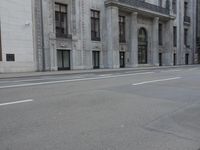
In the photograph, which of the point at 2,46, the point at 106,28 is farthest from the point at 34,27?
the point at 106,28

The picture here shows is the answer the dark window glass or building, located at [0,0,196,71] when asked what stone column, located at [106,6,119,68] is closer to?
building, located at [0,0,196,71]

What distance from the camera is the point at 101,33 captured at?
29656 millimetres

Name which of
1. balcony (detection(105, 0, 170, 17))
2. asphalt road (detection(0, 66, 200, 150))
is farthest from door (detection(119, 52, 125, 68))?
asphalt road (detection(0, 66, 200, 150))

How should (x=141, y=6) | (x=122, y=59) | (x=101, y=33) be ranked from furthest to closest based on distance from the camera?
1. (x=141, y=6)
2. (x=122, y=59)
3. (x=101, y=33)

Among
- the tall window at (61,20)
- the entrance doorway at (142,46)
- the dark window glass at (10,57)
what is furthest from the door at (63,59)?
the entrance doorway at (142,46)

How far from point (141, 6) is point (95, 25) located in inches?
356

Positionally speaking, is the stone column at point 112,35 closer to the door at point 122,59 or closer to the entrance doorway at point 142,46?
the door at point 122,59

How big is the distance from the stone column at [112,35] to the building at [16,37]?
10.4 meters

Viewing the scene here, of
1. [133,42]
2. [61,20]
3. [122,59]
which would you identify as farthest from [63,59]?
[133,42]

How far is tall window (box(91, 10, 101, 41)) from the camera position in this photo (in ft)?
94.2

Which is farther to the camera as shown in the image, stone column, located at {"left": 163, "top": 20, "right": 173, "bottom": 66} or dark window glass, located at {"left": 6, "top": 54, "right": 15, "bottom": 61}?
stone column, located at {"left": 163, "top": 20, "right": 173, "bottom": 66}

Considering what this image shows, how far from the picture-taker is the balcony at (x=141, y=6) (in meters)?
29.8

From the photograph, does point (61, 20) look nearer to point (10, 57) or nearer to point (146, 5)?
point (10, 57)

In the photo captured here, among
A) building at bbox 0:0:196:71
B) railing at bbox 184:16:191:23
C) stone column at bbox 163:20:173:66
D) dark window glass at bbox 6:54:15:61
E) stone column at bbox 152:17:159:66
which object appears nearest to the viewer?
dark window glass at bbox 6:54:15:61
